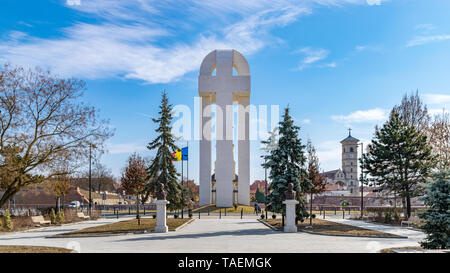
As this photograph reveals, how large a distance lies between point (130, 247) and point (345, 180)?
117m

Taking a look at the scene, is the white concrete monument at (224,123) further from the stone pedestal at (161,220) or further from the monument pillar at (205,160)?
the stone pedestal at (161,220)

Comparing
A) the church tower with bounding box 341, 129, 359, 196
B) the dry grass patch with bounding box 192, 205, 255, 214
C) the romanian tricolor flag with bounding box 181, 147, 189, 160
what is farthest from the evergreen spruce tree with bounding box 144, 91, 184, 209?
the church tower with bounding box 341, 129, 359, 196

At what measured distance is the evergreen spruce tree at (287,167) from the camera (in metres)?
25.7

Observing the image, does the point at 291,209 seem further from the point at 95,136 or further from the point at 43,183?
the point at 43,183

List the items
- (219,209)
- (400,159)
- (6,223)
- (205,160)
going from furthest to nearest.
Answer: (205,160) < (219,209) < (400,159) < (6,223)

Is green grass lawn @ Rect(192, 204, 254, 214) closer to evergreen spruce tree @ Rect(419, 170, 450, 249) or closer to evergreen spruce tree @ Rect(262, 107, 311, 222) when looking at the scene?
evergreen spruce tree @ Rect(262, 107, 311, 222)

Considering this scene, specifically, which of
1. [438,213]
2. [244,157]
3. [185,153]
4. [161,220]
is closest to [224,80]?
[244,157]

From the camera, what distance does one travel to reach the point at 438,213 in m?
13.8

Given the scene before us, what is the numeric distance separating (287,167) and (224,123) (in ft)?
81.9

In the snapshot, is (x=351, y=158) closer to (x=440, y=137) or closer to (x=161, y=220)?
(x=440, y=137)

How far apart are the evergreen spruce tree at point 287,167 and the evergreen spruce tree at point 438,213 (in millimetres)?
11726

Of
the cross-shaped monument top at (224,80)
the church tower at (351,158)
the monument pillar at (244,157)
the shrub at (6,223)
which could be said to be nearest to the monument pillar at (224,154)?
the cross-shaped monument top at (224,80)

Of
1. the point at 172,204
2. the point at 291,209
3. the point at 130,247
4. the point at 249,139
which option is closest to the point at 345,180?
the point at 249,139
